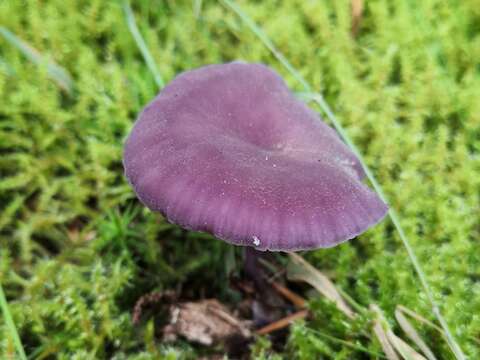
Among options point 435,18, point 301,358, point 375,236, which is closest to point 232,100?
point 375,236

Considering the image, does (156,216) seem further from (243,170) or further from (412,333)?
(412,333)

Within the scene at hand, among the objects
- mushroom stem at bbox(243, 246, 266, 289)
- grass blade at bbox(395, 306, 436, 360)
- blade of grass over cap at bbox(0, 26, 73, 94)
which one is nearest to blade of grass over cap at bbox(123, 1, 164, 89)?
blade of grass over cap at bbox(0, 26, 73, 94)

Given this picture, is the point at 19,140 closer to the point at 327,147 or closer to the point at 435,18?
the point at 327,147

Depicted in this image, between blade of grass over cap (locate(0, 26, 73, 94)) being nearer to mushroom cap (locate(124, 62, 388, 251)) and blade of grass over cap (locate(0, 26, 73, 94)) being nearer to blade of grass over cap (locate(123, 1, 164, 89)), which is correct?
blade of grass over cap (locate(123, 1, 164, 89))

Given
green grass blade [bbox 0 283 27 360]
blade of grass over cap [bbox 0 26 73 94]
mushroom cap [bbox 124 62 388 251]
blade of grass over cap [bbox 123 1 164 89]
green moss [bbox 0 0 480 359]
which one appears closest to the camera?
mushroom cap [bbox 124 62 388 251]

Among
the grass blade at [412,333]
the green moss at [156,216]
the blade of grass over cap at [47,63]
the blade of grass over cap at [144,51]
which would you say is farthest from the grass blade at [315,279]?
the blade of grass over cap at [47,63]

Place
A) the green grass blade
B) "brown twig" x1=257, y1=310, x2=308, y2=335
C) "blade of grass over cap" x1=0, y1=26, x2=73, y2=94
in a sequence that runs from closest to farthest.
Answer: the green grass blade < "brown twig" x1=257, y1=310, x2=308, y2=335 < "blade of grass over cap" x1=0, y1=26, x2=73, y2=94
